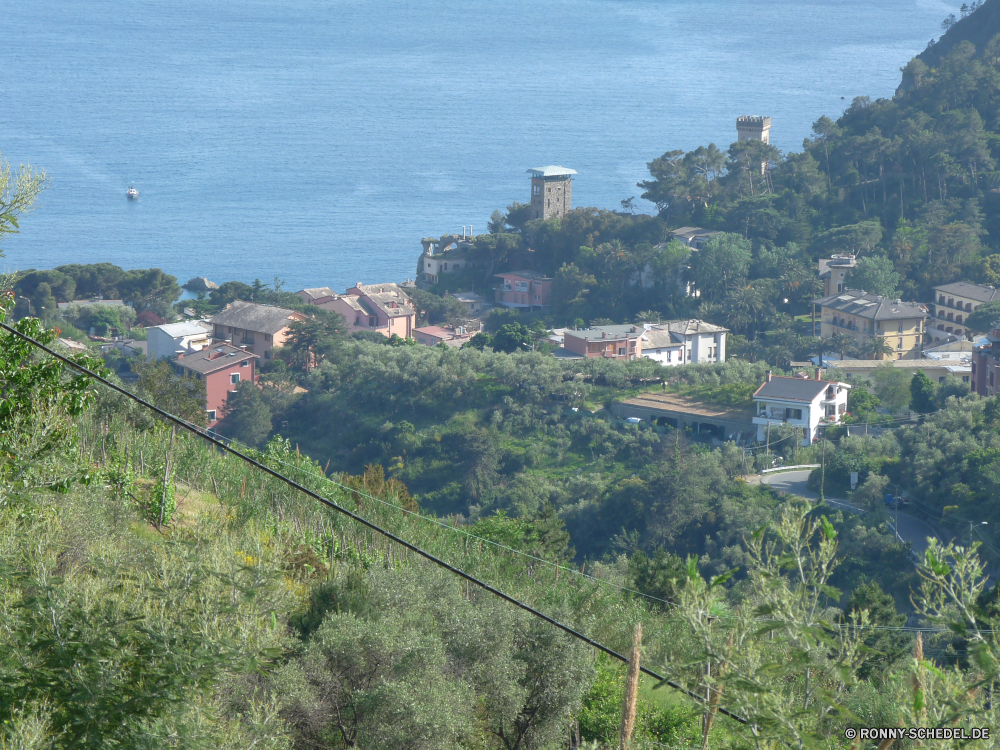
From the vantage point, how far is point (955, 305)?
37375 mm

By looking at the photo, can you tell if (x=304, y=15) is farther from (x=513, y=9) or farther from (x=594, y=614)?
(x=594, y=614)

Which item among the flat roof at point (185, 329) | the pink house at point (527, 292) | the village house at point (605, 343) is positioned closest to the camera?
the flat roof at point (185, 329)

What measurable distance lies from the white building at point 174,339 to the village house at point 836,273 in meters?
22.2

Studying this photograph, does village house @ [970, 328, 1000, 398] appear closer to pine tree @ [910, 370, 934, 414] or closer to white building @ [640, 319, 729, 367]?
pine tree @ [910, 370, 934, 414]

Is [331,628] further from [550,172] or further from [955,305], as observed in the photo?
[550,172]

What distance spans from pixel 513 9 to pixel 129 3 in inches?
2293

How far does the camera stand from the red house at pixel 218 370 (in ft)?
102

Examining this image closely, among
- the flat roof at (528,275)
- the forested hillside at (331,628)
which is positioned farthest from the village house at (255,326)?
the forested hillside at (331,628)

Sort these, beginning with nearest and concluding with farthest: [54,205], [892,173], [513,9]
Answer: [892,173] < [54,205] < [513,9]

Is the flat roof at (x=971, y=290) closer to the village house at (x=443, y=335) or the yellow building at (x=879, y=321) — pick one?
the yellow building at (x=879, y=321)

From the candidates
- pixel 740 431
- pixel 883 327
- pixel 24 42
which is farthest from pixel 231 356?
pixel 24 42

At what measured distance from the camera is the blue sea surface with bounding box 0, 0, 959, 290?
209 feet

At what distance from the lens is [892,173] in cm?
4341

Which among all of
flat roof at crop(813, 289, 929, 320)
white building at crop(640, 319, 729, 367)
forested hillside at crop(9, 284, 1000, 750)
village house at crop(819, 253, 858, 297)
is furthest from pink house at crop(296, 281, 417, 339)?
forested hillside at crop(9, 284, 1000, 750)
